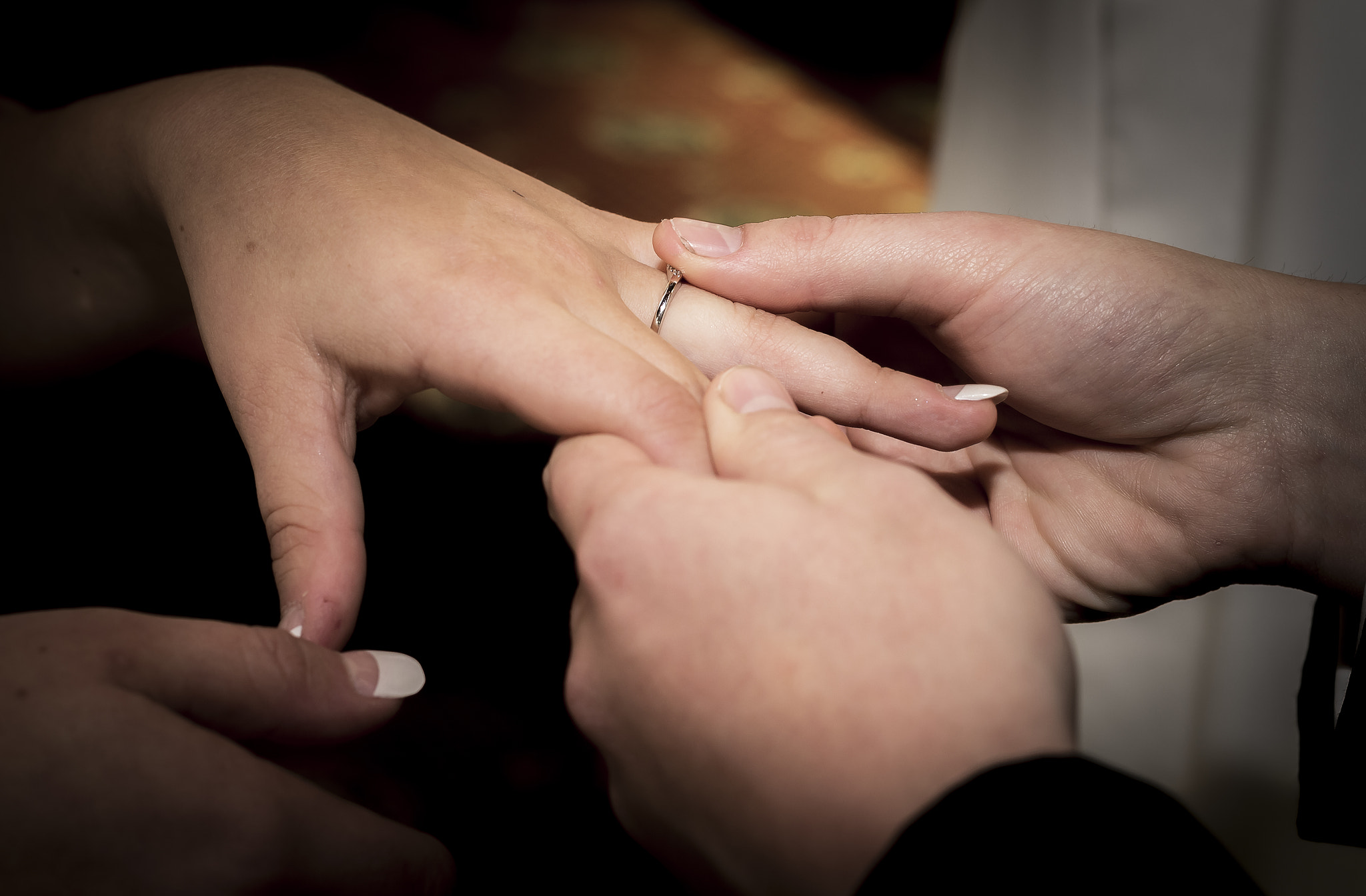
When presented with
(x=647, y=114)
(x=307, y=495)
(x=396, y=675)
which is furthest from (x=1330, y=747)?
(x=647, y=114)

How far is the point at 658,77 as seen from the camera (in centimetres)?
221

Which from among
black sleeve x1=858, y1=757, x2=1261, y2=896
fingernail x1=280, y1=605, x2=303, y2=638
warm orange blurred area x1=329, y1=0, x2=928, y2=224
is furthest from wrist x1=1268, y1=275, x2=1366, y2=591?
warm orange blurred area x1=329, y1=0, x2=928, y2=224

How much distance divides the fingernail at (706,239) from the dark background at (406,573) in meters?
0.58

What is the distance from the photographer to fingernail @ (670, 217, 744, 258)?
0.83 meters

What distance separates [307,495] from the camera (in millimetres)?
667

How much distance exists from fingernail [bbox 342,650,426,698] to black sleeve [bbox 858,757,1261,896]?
0.43 m

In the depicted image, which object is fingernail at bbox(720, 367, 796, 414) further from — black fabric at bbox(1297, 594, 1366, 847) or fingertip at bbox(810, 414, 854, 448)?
black fabric at bbox(1297, 594, 1366, 847)

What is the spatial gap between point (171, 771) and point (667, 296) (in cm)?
60

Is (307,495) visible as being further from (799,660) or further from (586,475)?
(799,660)

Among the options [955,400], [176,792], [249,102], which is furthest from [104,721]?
[955,400]

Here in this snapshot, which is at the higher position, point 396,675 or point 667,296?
point 667,296

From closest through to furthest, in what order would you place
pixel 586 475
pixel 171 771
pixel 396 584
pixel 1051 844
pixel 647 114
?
pixel 1051 844 < pixel 171 771 < pixel 586 475 < pixel 396 584 < pixel 647 114

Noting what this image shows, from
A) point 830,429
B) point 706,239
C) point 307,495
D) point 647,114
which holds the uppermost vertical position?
point 647,114

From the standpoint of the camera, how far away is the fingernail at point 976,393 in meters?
0.81
